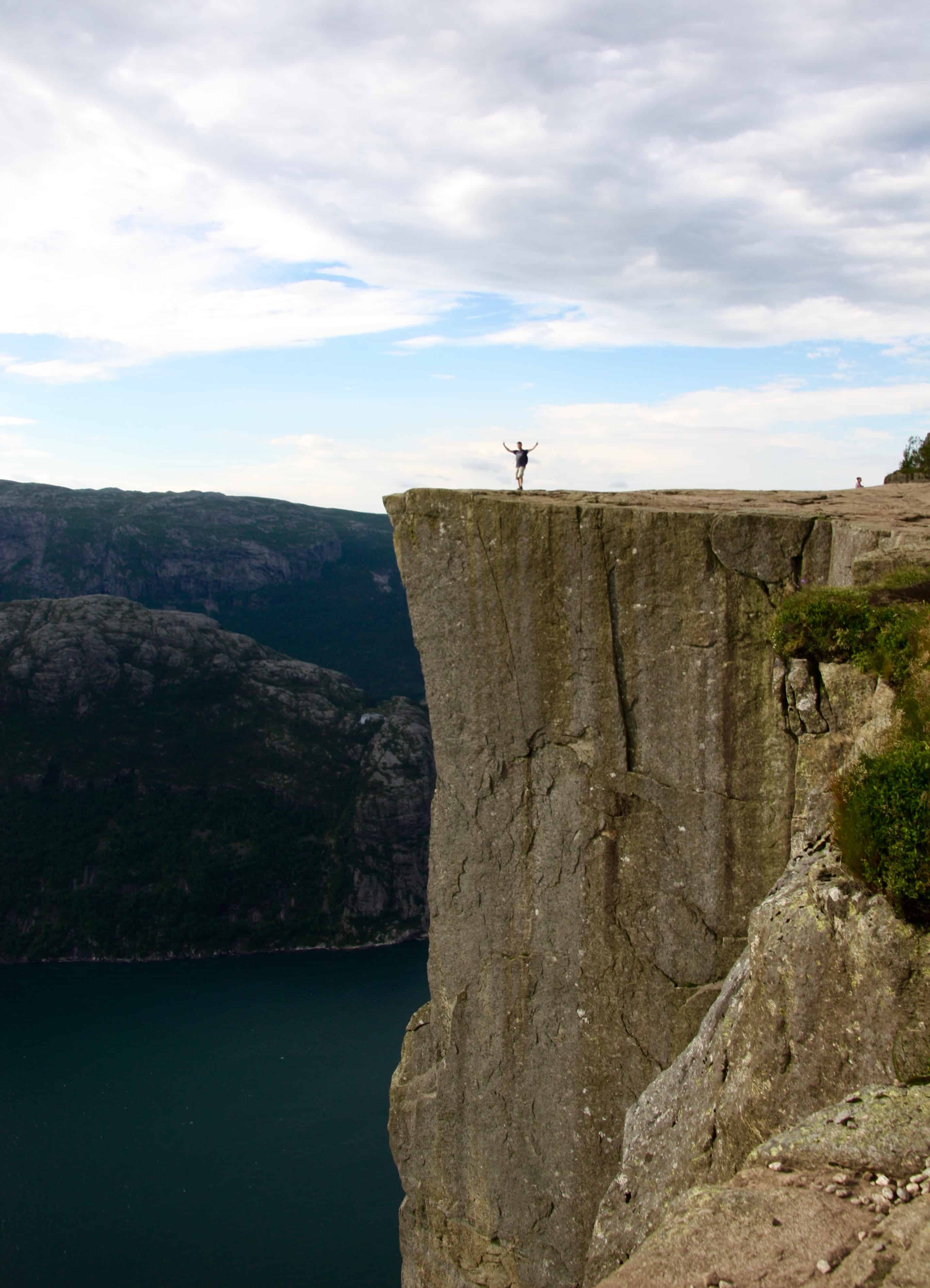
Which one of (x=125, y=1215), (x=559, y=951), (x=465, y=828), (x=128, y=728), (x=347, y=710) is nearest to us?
(x=559, y=951)

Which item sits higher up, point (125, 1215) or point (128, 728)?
point (128, 728)

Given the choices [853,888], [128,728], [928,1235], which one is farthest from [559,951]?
[128,728]

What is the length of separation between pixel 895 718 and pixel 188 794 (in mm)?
120076

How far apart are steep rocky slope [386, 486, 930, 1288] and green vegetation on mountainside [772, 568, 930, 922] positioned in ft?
1.62

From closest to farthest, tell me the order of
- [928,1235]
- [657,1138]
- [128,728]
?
[928,1235], [657,1138], [128,728]

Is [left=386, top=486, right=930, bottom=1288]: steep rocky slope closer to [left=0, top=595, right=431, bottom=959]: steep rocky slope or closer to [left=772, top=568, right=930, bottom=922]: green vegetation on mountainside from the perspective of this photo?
[left=772, top=568, right=930, bottom=922]: green vegetation on mountainside

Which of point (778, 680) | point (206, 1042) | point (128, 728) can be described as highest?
point (778, 680)

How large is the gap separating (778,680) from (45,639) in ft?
428

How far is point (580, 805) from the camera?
38.1ft

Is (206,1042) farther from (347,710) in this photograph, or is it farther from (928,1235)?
(928,1235)

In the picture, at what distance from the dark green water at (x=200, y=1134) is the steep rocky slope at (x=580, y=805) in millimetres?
42852

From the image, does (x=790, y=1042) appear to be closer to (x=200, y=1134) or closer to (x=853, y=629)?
(x=853, y=629)

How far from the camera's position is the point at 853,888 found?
7012 millimetres

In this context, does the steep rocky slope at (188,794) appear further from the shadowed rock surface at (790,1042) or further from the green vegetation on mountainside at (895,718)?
the green vegetation on mountainside at (895,718)
